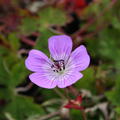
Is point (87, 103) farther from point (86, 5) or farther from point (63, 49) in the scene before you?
point (86, 5)

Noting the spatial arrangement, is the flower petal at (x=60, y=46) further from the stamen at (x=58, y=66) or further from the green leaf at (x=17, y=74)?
the green leaf at (x=17, y=74)

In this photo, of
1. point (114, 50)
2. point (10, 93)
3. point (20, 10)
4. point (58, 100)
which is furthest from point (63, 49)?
point (20, 10)

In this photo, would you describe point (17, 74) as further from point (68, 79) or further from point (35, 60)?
point (68, 79)

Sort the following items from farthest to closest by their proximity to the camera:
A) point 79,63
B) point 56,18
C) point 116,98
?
point 56,18 → point 116,98 → point 79,63

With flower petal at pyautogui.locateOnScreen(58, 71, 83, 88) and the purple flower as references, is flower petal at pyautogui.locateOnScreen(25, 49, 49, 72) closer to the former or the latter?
A: the purple flower

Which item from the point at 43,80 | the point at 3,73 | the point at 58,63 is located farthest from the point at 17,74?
the point at 43,80

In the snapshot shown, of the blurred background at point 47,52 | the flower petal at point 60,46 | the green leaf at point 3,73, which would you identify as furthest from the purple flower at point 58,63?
the green leaf at point 3,73
